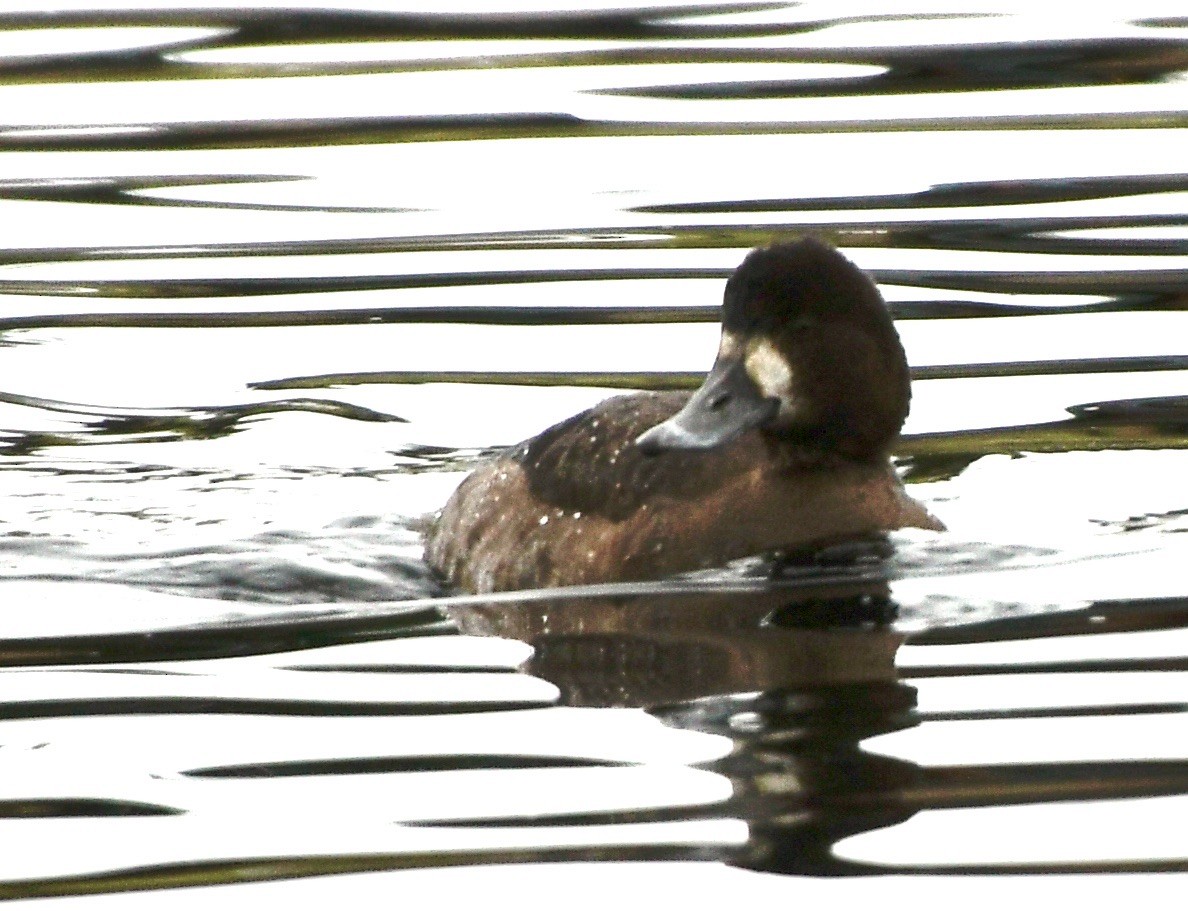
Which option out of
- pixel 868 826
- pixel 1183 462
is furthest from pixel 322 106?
pixel 868 826

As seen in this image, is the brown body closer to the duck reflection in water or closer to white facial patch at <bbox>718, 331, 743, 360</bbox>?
the duck reflection in water

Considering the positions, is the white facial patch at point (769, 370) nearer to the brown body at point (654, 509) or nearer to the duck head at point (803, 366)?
the duck head at point (803, 366)

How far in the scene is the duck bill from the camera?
24.9 ft

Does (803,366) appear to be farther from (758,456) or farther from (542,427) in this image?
(542,427)

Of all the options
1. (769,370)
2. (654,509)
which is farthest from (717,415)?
(654,509)

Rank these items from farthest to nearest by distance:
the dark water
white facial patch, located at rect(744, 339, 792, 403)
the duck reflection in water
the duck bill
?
white facial patch, located at rect(744, 339, 792, 403) → the duck bill → the duck reflection in water → the dark water

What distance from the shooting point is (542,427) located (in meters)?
9.93

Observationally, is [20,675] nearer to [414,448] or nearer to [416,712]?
[416,712]

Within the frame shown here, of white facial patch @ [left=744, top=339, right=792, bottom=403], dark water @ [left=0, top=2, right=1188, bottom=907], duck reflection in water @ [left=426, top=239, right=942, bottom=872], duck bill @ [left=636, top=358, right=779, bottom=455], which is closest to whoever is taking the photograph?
dark water @ [left=0, top=2, right=1188, bottom=907]

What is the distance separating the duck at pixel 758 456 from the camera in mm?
7637

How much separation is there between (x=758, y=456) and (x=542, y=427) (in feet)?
7.28

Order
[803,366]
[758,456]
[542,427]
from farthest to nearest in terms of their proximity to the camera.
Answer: [542,427]
[758,456]
[803,366]

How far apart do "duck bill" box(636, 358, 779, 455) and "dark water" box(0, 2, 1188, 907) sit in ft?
1.26

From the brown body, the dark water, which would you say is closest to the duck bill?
the brown body
